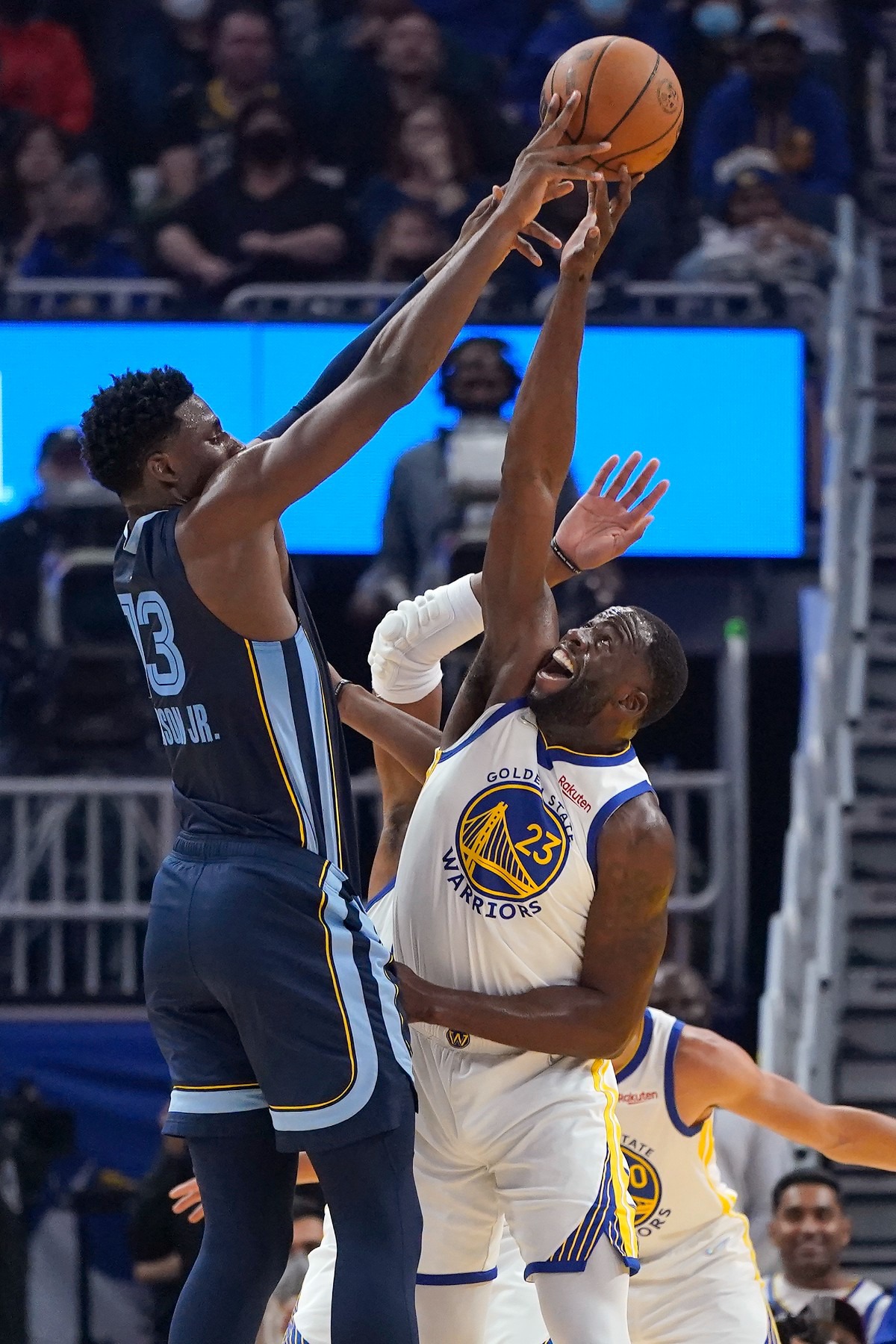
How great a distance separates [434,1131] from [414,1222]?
47 centimetres

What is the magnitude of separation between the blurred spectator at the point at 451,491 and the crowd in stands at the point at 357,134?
3.25 ft

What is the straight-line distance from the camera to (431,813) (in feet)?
12.1

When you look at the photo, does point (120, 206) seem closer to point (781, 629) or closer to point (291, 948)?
point (781, 629)

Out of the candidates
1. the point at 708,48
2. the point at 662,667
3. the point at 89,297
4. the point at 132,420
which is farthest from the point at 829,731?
the point at 132,420

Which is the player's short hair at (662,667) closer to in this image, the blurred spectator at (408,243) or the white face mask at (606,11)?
the blurred spectator at (408,243)

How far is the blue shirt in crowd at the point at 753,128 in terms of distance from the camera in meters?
10.1

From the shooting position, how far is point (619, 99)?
3.63 metres

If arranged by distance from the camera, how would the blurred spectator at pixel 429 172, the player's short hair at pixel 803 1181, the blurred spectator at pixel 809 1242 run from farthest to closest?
1. the blurred spectator at pixel 429 172
2. the player's short hair at pixel 803 1181
3. the blurred spectator at pixel 809 1242

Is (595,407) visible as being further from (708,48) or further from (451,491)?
(708,48)

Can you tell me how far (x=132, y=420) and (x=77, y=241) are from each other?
24.0ft

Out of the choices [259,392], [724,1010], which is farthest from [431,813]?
[259,392]

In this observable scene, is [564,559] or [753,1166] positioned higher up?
[564,559]

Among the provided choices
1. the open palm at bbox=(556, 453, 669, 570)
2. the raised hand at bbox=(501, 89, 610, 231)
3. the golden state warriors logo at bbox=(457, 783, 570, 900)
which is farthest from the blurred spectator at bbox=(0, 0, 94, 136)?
the golden state warriors logo at bbox=(457, 783, 570, 900)

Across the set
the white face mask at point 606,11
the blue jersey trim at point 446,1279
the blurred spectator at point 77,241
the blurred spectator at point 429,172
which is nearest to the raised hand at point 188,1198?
the blue jersey trim at point 446,1279
